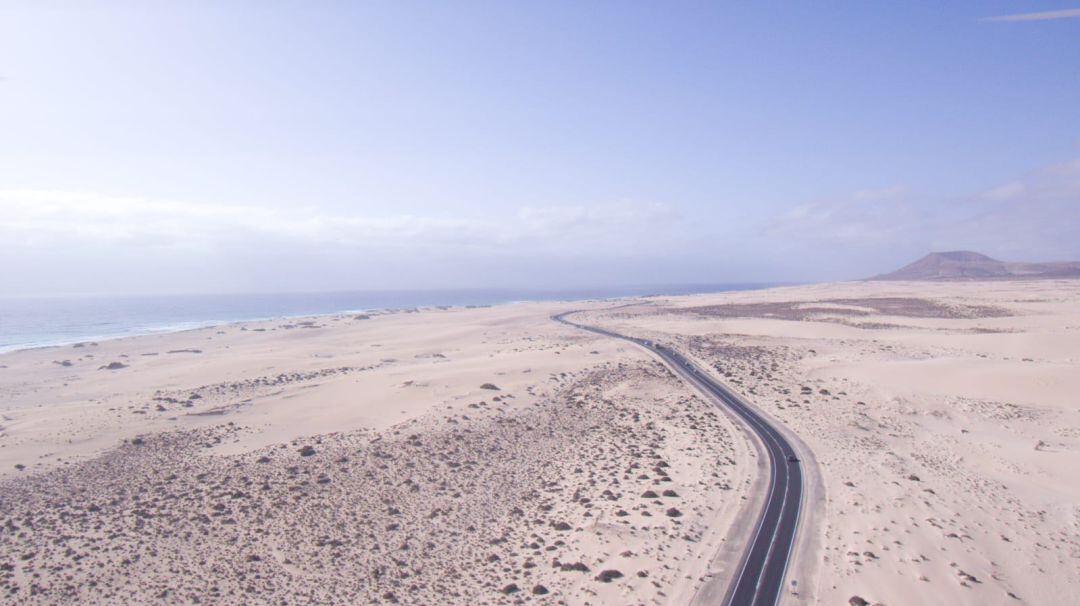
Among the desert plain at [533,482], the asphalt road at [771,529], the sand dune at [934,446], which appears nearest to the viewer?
the asphalt road at [771,529]

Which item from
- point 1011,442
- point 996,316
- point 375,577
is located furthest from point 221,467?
point 996,316

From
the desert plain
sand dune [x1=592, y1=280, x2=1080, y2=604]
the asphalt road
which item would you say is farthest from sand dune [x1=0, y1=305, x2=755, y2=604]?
sand dune [x1=592, y1=280, x2=1080, y2=604]

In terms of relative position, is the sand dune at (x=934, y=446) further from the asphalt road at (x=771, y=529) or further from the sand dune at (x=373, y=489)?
the sand dune at (x=373, y=489)

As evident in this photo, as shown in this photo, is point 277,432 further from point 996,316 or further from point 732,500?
point 996,316

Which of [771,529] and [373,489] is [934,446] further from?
→ [373,489]

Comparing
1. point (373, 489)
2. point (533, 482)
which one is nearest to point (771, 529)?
→ point (533, 482)

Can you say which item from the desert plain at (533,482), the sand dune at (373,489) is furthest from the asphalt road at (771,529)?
the sand dune at (373,489)
